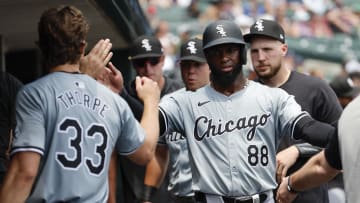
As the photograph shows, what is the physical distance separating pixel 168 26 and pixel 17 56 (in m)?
10.8

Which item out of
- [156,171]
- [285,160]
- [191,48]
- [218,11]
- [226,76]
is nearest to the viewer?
[226,76]

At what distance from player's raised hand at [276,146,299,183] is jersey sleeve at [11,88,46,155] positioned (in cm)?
175

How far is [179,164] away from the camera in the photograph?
5.78 meters

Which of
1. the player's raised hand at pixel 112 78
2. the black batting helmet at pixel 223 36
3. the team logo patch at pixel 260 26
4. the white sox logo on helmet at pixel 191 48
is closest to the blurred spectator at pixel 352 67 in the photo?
the white sox logo on helmet at pixel 191 48

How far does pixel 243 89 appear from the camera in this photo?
4586 millimetres

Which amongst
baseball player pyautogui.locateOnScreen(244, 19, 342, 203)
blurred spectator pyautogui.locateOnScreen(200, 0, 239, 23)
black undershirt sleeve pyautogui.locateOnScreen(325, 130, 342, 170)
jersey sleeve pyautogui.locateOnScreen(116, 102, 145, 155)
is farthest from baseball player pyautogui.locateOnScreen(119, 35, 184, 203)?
blurred spectator pyautogui.locateOnScreen(200, 0, 239, 23)

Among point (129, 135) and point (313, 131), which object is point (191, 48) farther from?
point (129, 135)

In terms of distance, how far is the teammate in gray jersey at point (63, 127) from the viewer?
10.8 ft

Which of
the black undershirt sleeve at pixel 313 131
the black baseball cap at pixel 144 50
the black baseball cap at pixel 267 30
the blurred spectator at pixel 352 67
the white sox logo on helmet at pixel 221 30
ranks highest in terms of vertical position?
the white sox logo on helmet at pixel 221 30

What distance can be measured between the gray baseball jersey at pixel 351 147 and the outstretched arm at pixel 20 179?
122cm

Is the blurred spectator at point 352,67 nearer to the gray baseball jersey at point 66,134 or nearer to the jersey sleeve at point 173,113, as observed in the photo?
the jersey sleeve at point 173,113

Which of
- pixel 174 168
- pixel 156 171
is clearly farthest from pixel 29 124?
pixel 174 168

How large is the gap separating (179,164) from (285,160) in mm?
1177

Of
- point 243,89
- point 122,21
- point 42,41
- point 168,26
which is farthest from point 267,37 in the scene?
point 168,26
